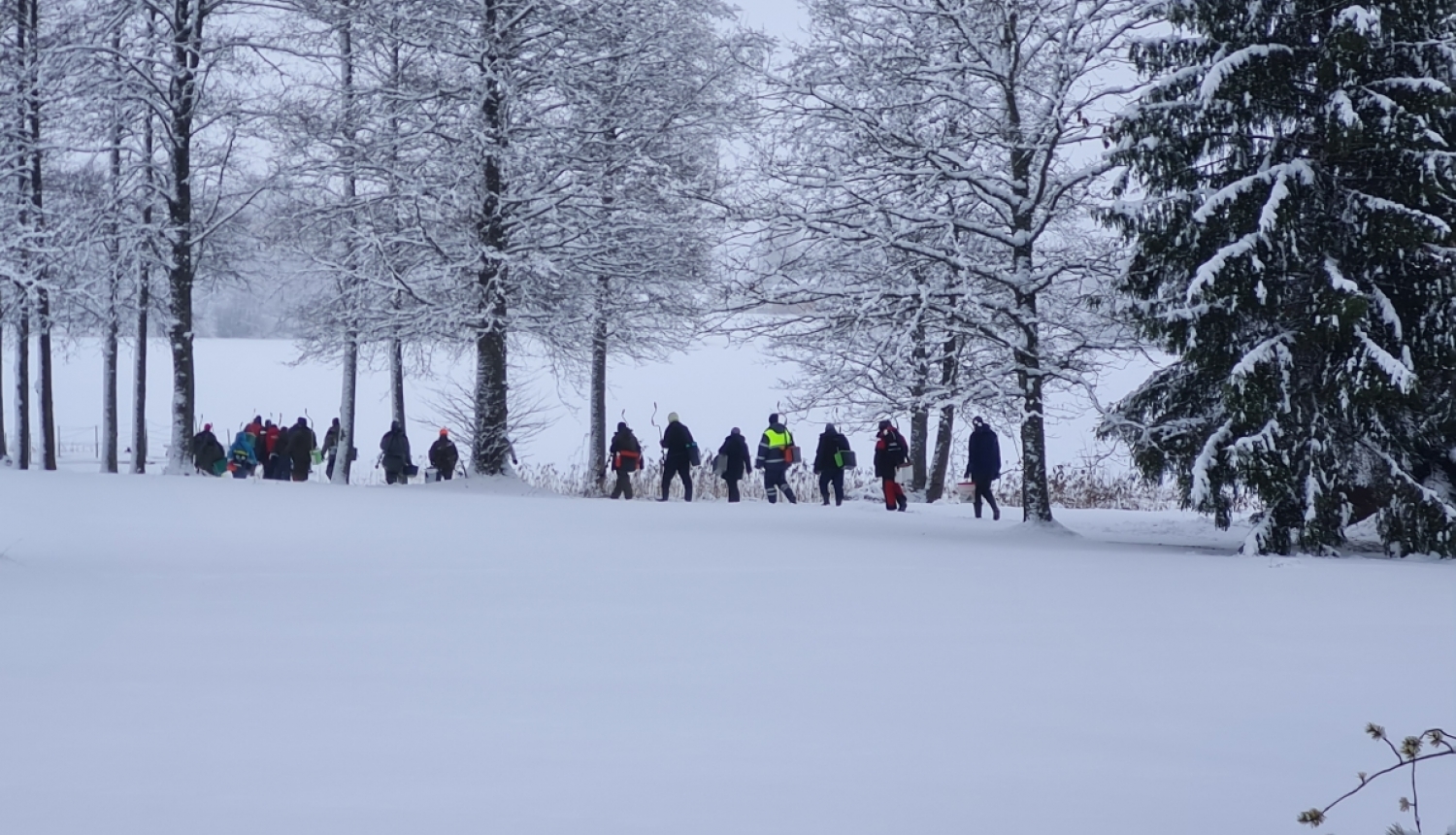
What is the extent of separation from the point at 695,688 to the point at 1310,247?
380 inches

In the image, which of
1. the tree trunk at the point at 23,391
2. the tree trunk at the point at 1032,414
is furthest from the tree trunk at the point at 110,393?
the tree trunk at the point at 1032,414

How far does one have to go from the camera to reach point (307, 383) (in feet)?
184

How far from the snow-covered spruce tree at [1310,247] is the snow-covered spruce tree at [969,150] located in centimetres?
146

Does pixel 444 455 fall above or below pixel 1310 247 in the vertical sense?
below

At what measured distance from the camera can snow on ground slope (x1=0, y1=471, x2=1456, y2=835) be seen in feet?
17.2

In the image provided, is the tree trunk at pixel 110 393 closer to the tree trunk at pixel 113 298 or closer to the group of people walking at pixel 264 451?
the tree trunk at pixel 113 298

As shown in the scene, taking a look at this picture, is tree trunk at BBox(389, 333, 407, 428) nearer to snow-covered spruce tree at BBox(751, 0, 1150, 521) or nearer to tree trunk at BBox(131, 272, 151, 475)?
tree trunk at BBox(131, 272, 151, 475)

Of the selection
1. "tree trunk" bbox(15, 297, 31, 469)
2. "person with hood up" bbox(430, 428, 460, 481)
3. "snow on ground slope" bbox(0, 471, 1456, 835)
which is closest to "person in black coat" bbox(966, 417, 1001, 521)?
"snow on ground slope" bbox(0, 471, 1456, 835)

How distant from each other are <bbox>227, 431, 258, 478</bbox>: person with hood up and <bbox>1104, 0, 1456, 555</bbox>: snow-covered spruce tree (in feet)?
64.8

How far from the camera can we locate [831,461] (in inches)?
896

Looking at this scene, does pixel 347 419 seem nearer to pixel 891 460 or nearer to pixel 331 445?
pixel 331 445

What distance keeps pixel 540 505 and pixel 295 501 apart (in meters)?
3.21

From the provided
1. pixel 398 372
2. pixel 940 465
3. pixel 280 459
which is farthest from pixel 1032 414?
pixel 280 459

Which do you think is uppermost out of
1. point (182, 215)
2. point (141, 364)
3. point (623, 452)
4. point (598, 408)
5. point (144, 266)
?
point (182, 215)
